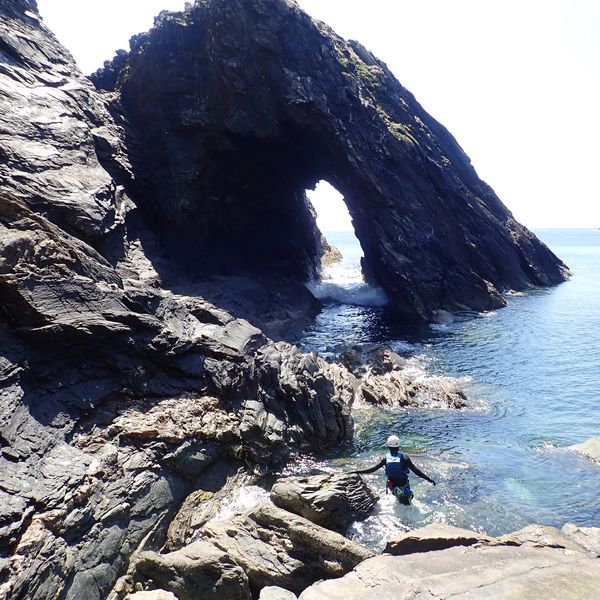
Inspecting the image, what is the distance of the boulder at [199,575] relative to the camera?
383 inches

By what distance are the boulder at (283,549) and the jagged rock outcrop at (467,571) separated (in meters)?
1.39

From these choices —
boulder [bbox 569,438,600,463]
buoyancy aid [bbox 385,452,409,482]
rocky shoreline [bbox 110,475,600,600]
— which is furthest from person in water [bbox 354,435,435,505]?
boulder [bbox 569,438,600,463]

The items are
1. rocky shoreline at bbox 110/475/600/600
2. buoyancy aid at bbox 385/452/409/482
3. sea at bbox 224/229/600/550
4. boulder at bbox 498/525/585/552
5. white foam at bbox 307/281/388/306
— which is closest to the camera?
rocky shoreline at bbox 110/475/600/600

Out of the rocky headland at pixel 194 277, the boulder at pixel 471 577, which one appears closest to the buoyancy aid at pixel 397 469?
the rocky headland at pixel 194 277

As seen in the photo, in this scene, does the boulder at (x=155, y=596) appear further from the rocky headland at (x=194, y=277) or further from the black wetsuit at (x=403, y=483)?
the black wetsuit at (x=403, y=483)

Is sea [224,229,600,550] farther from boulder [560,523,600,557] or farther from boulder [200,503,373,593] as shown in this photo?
boulder [200,503,373,593]

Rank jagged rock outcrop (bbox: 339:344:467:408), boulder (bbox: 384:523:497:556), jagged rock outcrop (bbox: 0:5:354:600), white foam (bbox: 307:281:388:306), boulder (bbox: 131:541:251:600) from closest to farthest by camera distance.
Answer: boulder (bbox: 131:541:251:600), boulder (bbox: 384:523:497:556), jagged rock outcrop (bbox: 0:5:354:600), jagged rock outcrop (bbox: 339:344:467:408), white foam (bbox: 307:281:388:306)

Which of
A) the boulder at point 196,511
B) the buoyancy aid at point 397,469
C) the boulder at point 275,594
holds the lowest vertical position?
the boulder at point 196,511

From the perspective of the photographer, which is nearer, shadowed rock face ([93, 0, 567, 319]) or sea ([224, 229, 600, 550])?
sea ([224, 229, 600, 550])

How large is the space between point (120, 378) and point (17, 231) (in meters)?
6.50

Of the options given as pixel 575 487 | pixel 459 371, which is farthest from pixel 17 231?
pixel 459 371

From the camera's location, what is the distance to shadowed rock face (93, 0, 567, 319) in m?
35.8

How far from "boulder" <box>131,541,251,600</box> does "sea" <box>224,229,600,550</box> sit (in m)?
4.37

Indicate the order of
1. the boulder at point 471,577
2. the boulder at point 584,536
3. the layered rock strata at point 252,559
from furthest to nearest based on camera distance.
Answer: the boulder at point 584,536 < the layered rock strata at point 252,559 < the boulder at point 471,577
